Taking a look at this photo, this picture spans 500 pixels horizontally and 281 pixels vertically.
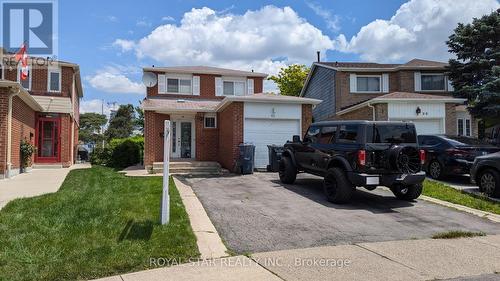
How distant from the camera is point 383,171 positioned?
8.91 metres

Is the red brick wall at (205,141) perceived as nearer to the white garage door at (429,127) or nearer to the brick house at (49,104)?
the brick house at (49,104)

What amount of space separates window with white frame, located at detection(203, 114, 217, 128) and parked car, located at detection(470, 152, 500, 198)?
12047 millimetres

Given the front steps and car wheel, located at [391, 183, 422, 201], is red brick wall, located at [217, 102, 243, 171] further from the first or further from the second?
car wheel, located at [391, 183, 422, 201]

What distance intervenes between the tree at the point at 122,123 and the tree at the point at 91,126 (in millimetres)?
1338

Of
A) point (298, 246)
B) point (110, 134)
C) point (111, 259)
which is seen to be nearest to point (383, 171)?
point (298, 246)

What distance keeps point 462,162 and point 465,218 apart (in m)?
5.20

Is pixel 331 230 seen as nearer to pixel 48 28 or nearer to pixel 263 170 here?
pixel 263 170

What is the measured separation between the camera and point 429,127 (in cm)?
1881

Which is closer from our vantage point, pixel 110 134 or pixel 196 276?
pixel 196 276

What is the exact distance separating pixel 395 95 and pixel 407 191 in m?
10.2

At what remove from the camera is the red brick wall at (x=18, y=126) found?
15.1m

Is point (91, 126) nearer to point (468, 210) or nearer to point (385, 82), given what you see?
point (385, 82)

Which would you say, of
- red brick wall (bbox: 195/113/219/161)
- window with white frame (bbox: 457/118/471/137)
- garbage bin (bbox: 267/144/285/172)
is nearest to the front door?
red brick wall (bbox: 195/113/219/161)

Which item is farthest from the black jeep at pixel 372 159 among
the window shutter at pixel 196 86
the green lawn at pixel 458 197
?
the window shutter at pixel 196 86
